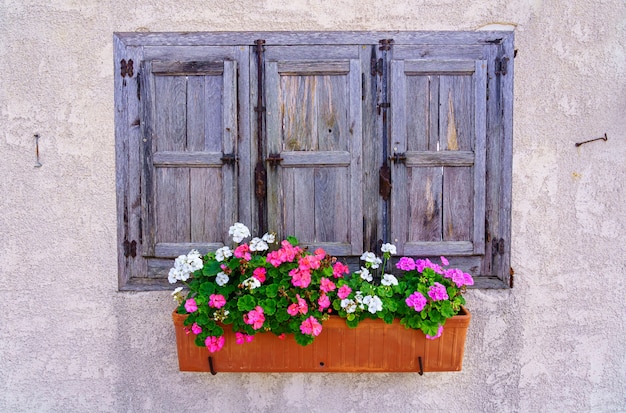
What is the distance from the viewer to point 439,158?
8.55ft

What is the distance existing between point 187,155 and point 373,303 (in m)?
1.24

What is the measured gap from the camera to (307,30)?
102 inches

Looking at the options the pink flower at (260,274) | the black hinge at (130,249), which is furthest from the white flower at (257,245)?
the black hinge at (130,249)

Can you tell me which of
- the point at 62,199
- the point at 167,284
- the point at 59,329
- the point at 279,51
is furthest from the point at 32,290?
the point at 279,51

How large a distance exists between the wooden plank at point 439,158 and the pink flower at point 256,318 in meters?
1.11

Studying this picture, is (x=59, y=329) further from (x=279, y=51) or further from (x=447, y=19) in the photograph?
(x=447, y=19)

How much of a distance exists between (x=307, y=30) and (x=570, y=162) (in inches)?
62.5

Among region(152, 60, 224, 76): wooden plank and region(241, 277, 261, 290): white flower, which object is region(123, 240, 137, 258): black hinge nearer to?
region(241, 277, 261, 290): white flower

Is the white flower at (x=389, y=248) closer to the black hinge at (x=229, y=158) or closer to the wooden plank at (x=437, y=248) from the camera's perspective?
the wooden plank at (x=437, y=248)

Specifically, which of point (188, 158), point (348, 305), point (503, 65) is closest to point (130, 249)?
point (188, 158)

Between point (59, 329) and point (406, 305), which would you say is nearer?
point (406, 305)

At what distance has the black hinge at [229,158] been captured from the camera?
8.46 ft

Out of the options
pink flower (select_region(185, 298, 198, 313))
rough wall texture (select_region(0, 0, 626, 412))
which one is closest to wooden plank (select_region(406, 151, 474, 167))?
rough wall texture (select_region(0, 0, 626, 412))

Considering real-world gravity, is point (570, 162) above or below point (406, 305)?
above
